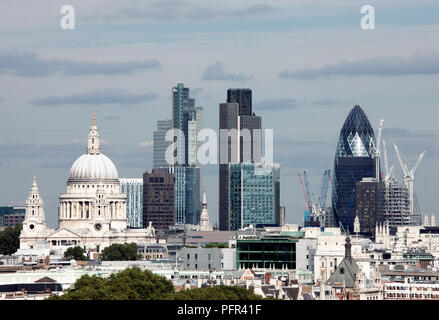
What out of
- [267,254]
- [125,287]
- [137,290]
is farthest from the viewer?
[267,254]

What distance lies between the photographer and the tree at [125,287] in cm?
9594

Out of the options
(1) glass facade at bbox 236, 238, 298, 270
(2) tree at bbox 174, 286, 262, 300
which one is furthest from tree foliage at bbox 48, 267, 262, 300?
(1) glass facade at bbox 236, 238, 298, 270

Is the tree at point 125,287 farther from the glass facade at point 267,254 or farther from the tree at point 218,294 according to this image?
the glass facade at point 267,254

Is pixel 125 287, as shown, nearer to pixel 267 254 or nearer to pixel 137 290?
pixel 137 290

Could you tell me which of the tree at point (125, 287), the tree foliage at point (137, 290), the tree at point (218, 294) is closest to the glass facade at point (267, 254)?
the tree at point (125, 287)

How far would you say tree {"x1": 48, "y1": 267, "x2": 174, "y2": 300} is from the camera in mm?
95938

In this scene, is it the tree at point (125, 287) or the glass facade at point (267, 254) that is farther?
the glass facade at point (267, 254)

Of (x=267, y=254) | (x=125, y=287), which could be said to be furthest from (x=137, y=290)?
(x=267, y=254)

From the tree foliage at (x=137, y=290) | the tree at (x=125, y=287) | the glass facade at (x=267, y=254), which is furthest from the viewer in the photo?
the glass facade at (x=267, y=254)

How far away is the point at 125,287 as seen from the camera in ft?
337

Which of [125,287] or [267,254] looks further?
[267,254]

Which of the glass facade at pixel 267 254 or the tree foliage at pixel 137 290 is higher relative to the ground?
the glass facade at pixel 267 254

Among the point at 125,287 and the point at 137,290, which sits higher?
the point at 125,287
